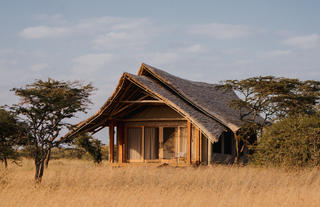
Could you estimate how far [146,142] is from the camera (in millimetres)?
22734

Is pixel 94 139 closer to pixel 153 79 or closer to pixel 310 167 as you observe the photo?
pixel 153 79

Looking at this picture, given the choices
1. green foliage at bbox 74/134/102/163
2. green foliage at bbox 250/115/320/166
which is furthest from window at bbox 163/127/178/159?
green foliage at bbox 74/134/102/163

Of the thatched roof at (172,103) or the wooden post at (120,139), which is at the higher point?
the thatched roof at (172,103)

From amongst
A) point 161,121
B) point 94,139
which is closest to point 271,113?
point 161,121

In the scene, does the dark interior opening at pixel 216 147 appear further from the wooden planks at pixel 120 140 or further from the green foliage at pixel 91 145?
the green foliage at pixel 91 145

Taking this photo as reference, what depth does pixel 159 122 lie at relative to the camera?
22.3 metres

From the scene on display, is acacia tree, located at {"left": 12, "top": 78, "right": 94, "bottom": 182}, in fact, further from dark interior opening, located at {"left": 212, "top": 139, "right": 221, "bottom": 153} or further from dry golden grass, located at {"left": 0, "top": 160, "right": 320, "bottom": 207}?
dark interior opening, located at {"left": 212, "top": 139, "right": 221, "bottom": 153}

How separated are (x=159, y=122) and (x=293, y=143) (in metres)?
7.34

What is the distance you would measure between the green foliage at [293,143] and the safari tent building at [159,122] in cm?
240

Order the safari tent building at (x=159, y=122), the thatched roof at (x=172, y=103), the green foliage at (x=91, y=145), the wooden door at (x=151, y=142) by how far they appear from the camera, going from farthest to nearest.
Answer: the green foliage at (x=91, y=145) < the wooden door at (x=151, y=142) < the safari tent building at (x=159, y=122) < the thatched roof at (x=172, y=103)

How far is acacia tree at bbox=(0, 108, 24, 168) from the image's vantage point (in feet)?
49.2

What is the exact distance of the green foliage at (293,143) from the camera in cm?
1648

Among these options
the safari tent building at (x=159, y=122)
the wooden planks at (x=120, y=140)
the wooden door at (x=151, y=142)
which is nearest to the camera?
the safari tent building at (x=159, y=122)

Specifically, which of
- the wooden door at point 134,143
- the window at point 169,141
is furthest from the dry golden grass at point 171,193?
the wooden door at point 134,143
